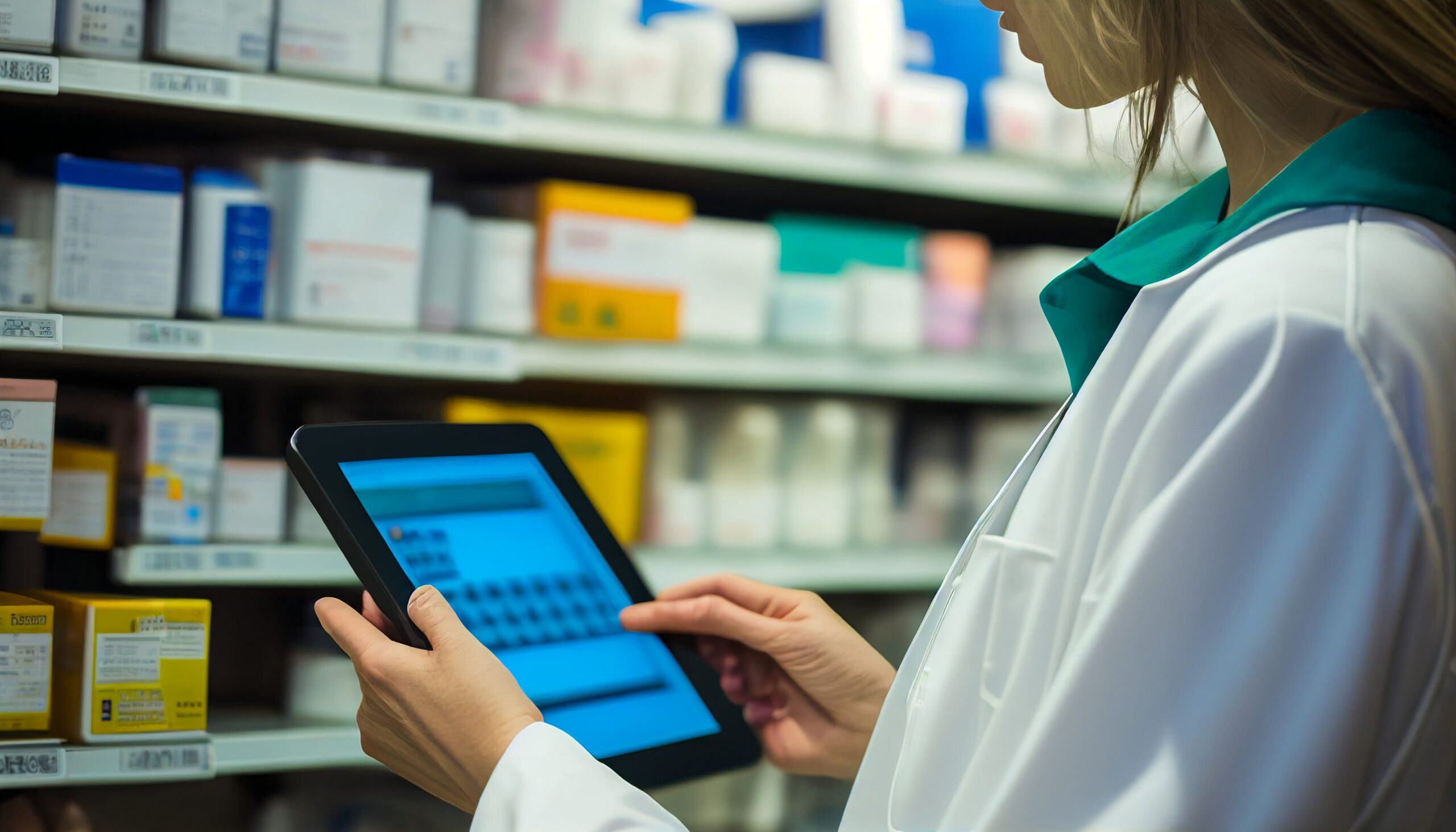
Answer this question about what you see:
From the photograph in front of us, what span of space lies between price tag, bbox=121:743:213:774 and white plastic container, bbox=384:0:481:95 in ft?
2.83

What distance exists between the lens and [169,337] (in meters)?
1.29

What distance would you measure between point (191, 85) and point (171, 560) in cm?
54

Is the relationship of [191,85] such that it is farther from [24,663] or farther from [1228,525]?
[1228,525]

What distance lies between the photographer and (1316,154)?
2.08 ft

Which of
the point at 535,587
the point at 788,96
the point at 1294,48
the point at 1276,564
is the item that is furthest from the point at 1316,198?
the point at 788,96

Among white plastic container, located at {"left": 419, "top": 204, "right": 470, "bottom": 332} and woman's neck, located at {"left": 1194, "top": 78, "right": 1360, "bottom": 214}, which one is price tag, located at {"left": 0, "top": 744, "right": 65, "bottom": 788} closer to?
white plastic container, located at {"left": 419, "top": 204, "right": 470, "bottom": 332}

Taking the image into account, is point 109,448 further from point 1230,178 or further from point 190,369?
point 1230,178

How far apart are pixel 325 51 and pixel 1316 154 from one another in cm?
119

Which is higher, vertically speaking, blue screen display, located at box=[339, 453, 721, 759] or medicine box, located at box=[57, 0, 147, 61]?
medicine box, located at box=[57, 0, 147, 61]

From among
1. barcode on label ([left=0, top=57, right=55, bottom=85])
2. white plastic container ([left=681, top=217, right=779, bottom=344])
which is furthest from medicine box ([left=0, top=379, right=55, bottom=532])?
white plastic container ([left=681, top=217, right=779, bottom=344])

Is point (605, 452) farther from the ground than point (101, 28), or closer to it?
closer to it

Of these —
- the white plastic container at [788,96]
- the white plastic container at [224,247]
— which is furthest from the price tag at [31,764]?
the white plastic container at [788,96]

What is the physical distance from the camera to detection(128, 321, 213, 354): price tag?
1.26m

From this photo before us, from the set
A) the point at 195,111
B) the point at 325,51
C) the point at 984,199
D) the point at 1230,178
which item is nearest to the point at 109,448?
the point at 195,111
